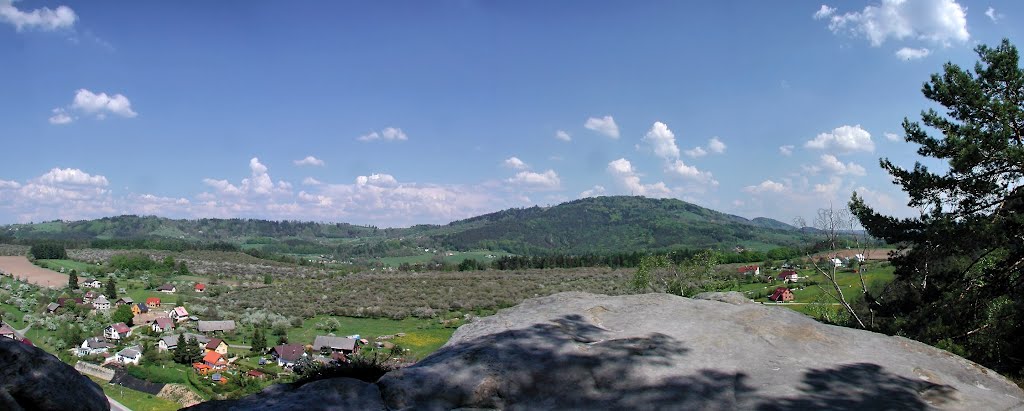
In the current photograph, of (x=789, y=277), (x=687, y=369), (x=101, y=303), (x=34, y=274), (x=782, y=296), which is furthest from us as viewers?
(x=34, y=274)

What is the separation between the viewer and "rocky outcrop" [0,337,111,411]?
219 inches

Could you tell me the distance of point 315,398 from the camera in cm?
A: 735

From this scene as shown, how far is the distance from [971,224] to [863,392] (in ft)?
44.6

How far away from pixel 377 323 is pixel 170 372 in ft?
107

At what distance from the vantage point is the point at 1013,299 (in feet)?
66.9

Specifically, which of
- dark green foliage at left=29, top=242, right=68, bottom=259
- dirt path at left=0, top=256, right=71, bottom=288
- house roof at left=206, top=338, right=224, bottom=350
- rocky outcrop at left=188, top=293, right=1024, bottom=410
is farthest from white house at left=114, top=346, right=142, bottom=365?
dark green foliage at left=29, top=242, right=68, bottom=259

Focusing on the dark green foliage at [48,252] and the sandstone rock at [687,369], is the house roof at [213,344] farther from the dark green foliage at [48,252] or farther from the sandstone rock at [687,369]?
the dark green foliage at [48,252]

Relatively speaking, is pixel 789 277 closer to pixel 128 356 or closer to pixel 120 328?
pixel 128 356

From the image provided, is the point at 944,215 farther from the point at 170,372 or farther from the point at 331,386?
the point at 170,372

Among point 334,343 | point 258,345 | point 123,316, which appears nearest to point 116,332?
point 123,316

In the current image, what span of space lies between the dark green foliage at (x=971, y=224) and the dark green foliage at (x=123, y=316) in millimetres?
99088

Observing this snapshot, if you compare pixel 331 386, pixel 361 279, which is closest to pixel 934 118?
pixel 331 386

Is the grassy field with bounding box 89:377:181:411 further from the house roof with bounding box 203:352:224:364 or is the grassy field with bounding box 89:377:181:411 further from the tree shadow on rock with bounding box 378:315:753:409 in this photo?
the tree shadow on rock with bounding box 378:315:753:409

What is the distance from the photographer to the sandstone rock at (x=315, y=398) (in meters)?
7.06
